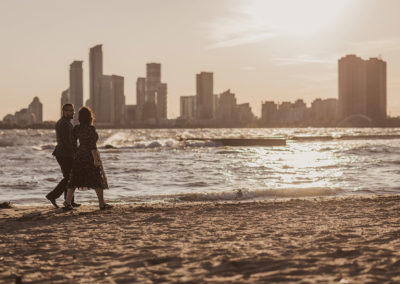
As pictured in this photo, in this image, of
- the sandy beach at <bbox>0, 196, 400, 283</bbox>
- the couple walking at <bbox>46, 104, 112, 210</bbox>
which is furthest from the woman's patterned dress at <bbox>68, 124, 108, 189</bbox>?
the sandy beach at <bbox>0, 196, 400, 283</bbox>

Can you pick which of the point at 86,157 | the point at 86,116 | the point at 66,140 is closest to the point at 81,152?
the point at 86,157

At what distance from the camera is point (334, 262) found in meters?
4.97

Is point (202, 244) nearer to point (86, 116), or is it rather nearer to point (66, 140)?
point (86, 116)

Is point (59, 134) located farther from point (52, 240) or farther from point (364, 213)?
point (364, 213)

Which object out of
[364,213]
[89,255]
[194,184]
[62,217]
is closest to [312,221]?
[364,213]

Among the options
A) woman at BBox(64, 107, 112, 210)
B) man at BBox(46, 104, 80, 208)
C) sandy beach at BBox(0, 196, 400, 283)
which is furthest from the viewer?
man at BBox(46, 104, 80, 208)

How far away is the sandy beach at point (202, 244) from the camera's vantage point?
4688 mm

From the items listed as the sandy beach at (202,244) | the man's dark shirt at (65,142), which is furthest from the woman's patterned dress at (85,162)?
the sandy beach at (202,244)

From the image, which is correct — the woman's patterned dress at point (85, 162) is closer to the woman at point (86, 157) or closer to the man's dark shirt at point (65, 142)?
the woman at point (86, 157)

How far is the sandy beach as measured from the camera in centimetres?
469

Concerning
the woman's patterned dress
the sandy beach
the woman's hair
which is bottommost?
the sandy beach

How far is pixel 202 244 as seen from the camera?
603 cm

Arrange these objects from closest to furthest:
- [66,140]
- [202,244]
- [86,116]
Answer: [202,244] < [86,116] < [66,140]

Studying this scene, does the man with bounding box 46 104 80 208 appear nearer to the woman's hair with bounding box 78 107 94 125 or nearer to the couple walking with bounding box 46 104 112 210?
the couple walking with bounding box 46 104 112 210
